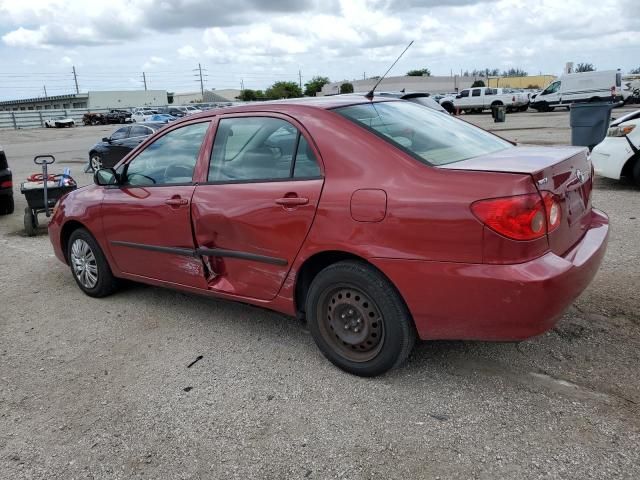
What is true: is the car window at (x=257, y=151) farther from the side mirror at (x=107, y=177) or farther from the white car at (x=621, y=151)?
the white car at (x=621, y=151)

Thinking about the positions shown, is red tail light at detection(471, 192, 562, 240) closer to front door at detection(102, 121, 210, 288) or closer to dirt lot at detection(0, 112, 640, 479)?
dirt lot at detection(0, 112, 640, 479)

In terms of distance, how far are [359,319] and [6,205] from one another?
837 centimetres

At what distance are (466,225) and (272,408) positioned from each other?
1442 mm

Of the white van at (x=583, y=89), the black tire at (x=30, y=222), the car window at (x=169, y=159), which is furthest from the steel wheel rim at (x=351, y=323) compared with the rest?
the white van at (x=583, y=89)

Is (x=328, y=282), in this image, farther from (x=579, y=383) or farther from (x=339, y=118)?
(x=579, y=383)

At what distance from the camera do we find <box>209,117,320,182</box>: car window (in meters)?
3.36

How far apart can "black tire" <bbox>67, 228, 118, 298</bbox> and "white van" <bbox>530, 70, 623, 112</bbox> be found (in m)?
33.1

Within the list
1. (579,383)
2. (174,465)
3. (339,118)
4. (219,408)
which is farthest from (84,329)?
(579,383)

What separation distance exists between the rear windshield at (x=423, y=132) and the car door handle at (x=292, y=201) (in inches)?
21.7

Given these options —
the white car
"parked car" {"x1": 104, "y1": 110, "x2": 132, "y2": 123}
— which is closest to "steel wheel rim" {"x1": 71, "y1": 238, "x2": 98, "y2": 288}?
the white car

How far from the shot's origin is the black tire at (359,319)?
3.00 metres

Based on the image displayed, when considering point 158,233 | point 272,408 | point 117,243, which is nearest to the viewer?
point 272,408

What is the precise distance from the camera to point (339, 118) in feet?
10.7

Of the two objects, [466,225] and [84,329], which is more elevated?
[466,225]
